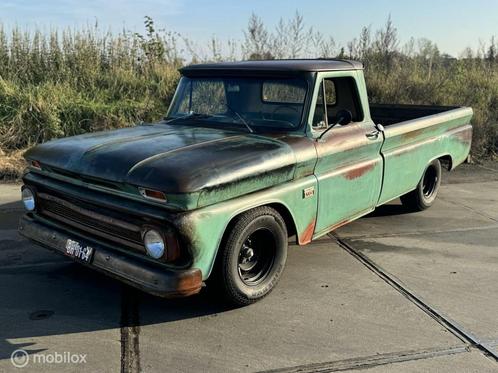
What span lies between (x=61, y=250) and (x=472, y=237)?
4.02m

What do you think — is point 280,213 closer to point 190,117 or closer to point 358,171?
point 358,171

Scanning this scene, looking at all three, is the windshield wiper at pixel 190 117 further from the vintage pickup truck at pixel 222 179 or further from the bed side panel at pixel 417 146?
the bed side panel at pixel 417 146

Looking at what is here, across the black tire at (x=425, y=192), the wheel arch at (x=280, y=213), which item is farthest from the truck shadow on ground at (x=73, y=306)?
the black tire at (x=425, y=192)

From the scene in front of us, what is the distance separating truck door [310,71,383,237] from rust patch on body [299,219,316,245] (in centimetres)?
6

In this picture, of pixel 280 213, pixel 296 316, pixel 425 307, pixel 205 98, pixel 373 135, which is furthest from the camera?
pixel 373 135

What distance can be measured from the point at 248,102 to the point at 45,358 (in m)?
2.53

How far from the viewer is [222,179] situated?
10.8 ft

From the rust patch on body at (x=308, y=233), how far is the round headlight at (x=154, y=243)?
1.27m

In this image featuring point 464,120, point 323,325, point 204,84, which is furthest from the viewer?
point 464,120

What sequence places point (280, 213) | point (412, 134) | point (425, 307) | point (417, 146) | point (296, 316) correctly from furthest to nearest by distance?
point (417, 146), point (412, 134), point (280, 213), point (425, 307), point (296, 316)

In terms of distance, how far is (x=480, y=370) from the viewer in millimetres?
3020

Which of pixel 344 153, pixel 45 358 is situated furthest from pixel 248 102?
pixel 45 358

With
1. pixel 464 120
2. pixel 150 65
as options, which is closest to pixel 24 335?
pixel 464 120

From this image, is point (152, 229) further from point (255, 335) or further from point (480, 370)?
point (480, 370)
